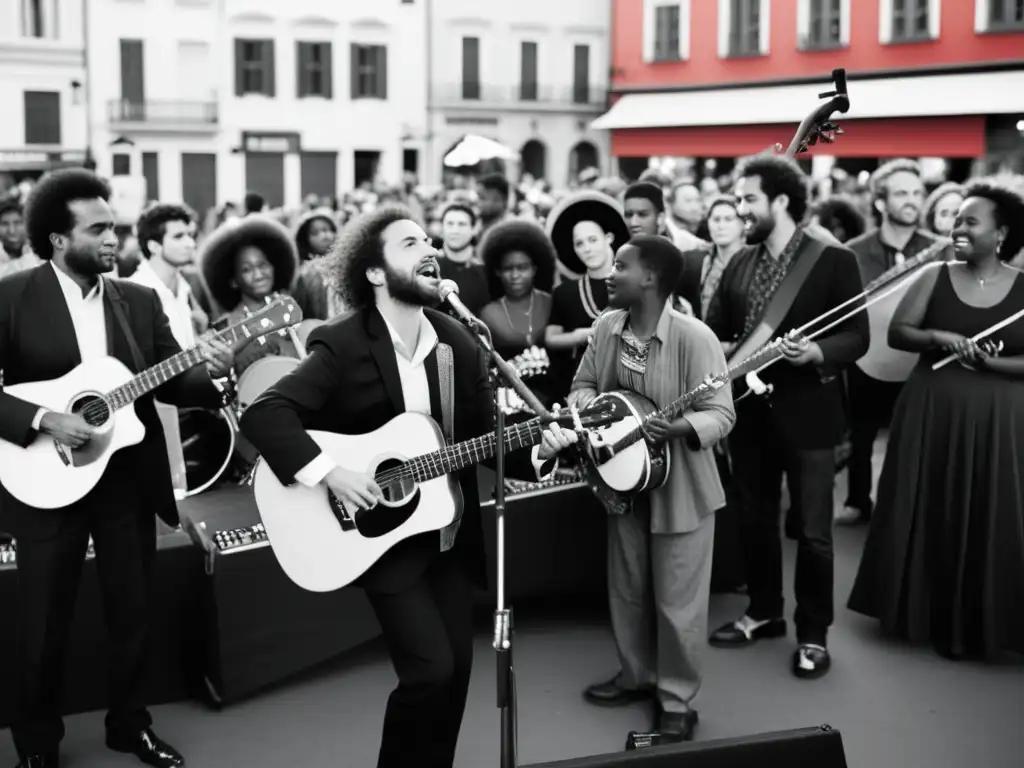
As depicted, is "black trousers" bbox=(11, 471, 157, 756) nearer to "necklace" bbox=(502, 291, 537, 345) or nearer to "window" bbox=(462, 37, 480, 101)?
"necklace" bbox=(502, 291, 537, 345)

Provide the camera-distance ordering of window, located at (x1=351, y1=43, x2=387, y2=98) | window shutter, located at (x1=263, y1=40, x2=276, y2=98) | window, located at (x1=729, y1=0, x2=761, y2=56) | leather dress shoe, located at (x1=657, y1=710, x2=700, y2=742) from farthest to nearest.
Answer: window, located at (x1=351, y1=43, x2=387, y2=98)
window shutter, located at (x1=263, y1=40, x2=276, y2=98)
window, located at (x1=729, y1=0, x2=761, y2=56)
leather dress shoe, located at (x1=657, y1=710, x2=700, y2=742)

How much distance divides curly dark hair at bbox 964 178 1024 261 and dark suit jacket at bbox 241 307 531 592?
2572 millimetres

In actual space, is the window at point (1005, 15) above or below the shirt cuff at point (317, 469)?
above

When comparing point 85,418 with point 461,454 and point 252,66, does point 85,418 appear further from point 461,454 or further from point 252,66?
point 252,66

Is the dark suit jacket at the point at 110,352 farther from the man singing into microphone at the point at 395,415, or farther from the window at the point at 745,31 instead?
the window at the point at 745,31

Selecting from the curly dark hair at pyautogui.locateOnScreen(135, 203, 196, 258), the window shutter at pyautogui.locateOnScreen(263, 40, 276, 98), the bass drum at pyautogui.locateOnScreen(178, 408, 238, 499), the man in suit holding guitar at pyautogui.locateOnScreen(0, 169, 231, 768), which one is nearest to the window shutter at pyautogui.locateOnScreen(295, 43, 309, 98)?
the window shutter at pyautogui.locateOnScreen(263, 40, 276, 98)

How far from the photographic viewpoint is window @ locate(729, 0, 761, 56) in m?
20.1

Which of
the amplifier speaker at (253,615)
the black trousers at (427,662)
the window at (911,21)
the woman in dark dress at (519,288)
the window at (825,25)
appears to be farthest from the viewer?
the window at (825,25)

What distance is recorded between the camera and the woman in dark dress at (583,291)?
6113 mm

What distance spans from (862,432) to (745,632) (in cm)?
232

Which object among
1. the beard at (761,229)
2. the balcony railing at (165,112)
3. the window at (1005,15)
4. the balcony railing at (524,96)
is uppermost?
the balcony railing at (524,96)

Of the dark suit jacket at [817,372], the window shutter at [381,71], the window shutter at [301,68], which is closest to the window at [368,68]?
the window shutter at [381,71]

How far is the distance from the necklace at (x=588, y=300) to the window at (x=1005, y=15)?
1219cm

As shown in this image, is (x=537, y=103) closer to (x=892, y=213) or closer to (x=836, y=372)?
A: (x=892, y=213)
